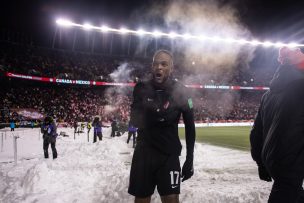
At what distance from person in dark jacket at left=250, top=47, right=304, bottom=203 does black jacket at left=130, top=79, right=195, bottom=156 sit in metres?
0.84

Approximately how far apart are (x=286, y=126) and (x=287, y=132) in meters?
0.05

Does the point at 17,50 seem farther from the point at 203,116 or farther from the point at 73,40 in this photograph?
the point at 203,116

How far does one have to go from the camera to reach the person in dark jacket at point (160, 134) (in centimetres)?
301

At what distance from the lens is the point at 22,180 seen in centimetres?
649

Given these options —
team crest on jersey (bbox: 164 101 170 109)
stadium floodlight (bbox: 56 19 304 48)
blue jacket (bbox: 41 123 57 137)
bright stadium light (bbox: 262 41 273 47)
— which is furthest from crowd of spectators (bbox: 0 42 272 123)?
team crest on jersey (bbox: 164 101 170 109)

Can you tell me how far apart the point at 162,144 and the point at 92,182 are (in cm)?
355

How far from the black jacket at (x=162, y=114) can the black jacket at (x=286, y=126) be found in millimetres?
842

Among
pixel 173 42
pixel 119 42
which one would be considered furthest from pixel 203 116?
pixel 119 42

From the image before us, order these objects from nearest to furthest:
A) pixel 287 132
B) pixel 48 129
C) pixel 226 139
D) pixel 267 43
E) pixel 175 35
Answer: pixel 287 132
pixel 48 129
pixel 226 139
pixel 175 35
pixel 267 43

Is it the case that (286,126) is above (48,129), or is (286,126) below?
above

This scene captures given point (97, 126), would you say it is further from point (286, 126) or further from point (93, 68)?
point (93, 68)

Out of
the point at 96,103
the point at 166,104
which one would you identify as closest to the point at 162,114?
the point at 166,104

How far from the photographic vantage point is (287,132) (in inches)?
97.0

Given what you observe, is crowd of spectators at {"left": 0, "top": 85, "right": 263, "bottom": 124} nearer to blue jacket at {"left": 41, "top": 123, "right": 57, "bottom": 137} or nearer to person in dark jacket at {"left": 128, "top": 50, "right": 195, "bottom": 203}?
blue jacket at {"left": 41, "top": 123, "right": 57, "bottom": 137}
